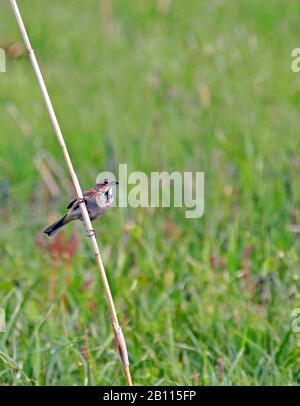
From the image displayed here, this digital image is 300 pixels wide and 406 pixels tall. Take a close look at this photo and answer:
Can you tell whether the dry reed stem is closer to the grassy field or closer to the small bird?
the small bird

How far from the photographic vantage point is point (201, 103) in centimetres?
483

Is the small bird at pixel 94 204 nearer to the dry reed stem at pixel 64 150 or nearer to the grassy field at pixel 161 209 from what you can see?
the dry reed stem at pixel 64 150

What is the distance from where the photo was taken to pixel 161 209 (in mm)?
3484

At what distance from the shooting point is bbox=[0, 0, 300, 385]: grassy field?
245cm

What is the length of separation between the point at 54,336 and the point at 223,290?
57 cm

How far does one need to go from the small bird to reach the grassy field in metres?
0.86

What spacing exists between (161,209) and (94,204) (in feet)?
7.13

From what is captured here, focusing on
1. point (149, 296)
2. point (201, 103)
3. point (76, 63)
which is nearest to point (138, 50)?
point (76, 63)

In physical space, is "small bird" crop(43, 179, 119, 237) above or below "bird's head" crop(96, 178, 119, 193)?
below

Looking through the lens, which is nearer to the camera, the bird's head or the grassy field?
the bird's head

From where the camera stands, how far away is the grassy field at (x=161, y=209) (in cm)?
245

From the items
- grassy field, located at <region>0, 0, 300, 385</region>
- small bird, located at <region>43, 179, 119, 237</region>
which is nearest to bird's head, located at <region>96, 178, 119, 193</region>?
small bird, located at <region>43, 179, 119, 237</region>

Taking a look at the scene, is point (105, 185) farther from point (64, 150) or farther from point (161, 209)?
point (161, 209)

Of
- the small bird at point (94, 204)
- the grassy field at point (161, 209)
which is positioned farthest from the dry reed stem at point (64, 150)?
the grassy field at point (161, 209)
